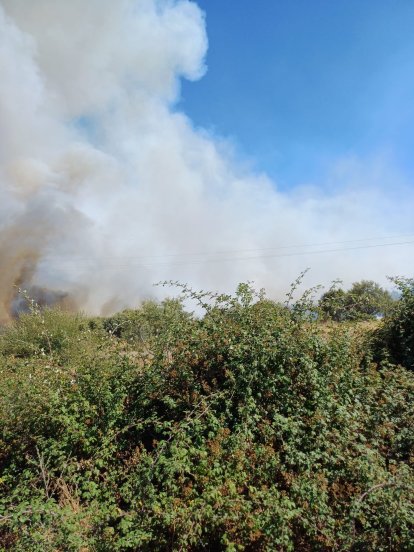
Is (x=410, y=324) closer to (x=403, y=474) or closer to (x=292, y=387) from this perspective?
(x=292, y=387)

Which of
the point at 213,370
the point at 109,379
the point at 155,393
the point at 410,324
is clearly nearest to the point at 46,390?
the point at 109,379

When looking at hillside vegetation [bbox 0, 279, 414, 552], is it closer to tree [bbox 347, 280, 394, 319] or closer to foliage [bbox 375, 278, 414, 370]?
tree [bbox 347, 280, 394, 319]

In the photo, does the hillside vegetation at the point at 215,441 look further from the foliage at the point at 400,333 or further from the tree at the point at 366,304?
the foliage at the point at 400,333

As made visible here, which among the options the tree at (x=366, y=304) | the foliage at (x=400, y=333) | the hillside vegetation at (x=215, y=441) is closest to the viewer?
the hillside vegetation at (x=215, y=441)

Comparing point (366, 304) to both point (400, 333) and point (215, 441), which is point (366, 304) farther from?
point (215, 441)

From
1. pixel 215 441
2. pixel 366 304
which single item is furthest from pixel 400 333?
pixel 215 441

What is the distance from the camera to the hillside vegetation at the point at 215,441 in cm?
277

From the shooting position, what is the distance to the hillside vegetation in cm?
277

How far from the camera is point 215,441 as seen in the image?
3453 mm

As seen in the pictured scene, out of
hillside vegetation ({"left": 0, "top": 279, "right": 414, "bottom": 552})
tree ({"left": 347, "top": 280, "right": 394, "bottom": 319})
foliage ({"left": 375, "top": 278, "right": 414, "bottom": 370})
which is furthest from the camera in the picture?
foliage ({"left": 375, "top": 278, "right": 414, "bottom": 370})

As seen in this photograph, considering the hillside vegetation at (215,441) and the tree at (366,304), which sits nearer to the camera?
the hillside vegetation at (215,441)

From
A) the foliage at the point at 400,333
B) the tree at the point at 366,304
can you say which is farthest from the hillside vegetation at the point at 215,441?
the foliage at the point at 400,333

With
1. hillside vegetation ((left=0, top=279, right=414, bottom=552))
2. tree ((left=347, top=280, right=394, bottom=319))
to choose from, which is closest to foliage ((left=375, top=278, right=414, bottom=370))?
tree ((left=347, top=280, right=394, bottom=319))

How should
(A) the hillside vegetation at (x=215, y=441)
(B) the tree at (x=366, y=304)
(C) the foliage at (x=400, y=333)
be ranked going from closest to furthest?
1. (A) the hillside vegetation at (x=215, y=441)
2. (B) the tree at (x=366, y=304)
3. (C) the foliage at (x=400, y=333)
